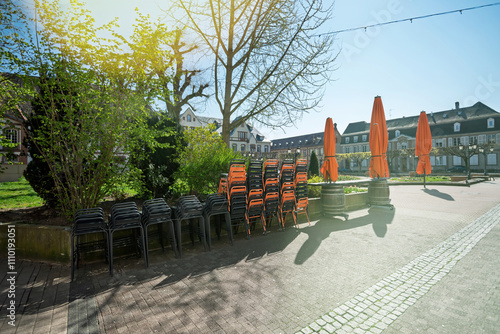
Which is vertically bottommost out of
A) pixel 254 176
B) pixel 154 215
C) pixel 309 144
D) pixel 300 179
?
pixel 154 215

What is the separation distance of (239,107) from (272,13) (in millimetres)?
3537

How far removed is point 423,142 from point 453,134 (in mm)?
45471

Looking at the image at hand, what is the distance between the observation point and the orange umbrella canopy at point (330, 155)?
7.80 meters

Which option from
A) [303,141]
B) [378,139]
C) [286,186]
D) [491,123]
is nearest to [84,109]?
[286,186]

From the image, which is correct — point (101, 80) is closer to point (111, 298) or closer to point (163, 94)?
point (163, 94)

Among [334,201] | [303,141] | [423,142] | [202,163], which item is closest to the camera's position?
[202,163]

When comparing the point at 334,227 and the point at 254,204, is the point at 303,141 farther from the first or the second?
the point at 254,204

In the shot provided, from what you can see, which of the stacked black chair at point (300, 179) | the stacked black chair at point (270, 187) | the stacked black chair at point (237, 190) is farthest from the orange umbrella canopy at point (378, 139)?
the stacked black chair at point (237, 190)

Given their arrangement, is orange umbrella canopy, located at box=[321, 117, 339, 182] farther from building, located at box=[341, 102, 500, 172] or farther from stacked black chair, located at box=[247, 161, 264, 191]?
building, located at box=[341, 102, 500, 172]

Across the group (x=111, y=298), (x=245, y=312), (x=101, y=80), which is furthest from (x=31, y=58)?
(x=245, y=312)

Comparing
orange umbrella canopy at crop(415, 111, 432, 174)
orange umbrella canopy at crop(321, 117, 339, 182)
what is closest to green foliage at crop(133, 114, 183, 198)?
orange umbrella canopy at crop(321, 117, 339, 182)

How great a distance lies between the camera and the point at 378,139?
27.3 ft

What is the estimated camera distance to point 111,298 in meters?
2.99

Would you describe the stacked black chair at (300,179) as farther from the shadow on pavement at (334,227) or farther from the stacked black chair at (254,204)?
the stacked black chair at (254,204)
